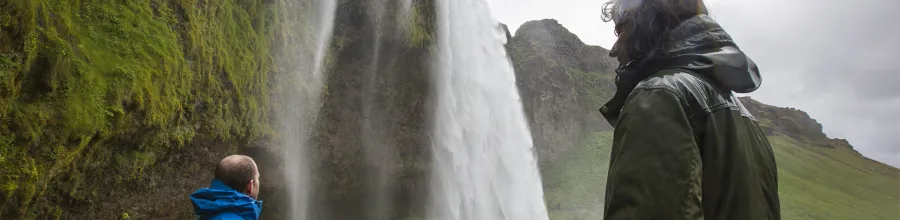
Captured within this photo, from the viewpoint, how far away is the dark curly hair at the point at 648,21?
6.15ft

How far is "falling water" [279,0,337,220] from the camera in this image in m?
14.9

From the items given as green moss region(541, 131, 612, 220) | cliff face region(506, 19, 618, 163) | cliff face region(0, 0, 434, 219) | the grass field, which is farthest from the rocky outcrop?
cliff face region(0, 0, 434, 219)

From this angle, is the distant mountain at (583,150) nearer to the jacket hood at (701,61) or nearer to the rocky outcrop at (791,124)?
the rocky outcrop at (791,124)

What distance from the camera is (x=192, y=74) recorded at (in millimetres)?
9656

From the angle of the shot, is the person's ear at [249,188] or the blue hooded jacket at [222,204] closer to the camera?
the blue hooded jacket at [222,204]

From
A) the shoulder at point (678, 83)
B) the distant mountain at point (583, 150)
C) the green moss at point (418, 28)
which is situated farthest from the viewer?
the distant mountain at point (583, 150)

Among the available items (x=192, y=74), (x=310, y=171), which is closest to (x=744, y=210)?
(x=192, y=74)

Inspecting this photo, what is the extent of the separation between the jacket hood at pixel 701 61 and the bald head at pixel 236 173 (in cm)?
266

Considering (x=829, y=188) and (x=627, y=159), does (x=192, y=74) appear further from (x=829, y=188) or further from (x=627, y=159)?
(x=829, y=188)

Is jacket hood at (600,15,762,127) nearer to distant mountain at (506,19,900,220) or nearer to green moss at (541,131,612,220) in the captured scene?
green moss at (541,131,612,220)

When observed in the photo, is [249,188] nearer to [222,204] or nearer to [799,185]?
[222,204]

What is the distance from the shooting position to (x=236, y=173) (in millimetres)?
3521

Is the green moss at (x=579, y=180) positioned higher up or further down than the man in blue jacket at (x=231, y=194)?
further down

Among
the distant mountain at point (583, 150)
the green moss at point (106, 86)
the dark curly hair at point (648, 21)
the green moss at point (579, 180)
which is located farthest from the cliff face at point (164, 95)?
the distant mountain at point (583, 150)
